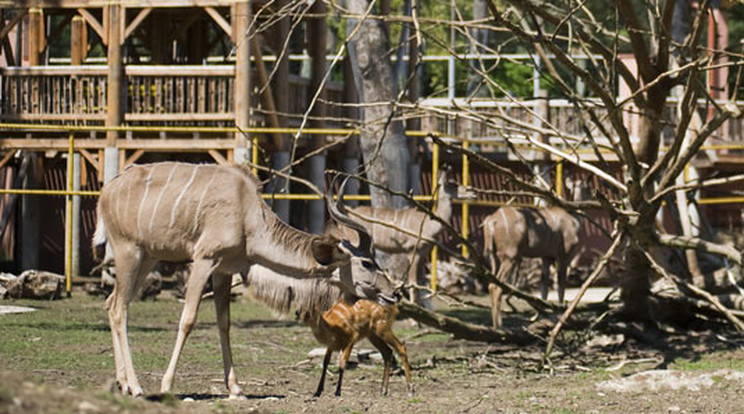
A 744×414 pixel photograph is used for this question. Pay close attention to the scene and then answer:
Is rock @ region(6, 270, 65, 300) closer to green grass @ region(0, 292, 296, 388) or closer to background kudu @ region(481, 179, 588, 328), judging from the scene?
green grass @ region(0, 292, 296, 388)

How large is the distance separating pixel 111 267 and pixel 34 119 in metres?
3.79

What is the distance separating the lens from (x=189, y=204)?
8.90m

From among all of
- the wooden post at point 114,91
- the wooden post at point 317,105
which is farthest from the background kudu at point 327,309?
the wooden post at point 317,105

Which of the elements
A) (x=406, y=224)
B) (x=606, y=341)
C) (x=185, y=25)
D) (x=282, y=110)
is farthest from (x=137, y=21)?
(x=606, y=341)

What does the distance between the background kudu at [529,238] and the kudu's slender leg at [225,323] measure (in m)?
6.70

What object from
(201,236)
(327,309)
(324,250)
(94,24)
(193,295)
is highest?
(94,24)

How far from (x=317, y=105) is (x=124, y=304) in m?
11.4

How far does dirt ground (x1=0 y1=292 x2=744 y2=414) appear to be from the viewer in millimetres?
8445

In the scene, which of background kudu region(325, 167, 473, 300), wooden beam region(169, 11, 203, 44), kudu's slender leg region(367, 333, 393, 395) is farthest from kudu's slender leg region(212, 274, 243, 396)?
wooden beam region(169, 11, 203, 44)

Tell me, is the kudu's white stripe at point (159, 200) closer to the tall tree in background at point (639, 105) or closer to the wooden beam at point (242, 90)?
the tall tree in background at point (639, 105)

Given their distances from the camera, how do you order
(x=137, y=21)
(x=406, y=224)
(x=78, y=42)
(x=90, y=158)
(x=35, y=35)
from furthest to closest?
(x=78, y=42), (x=35, y=35), (x=90, y=158), (x=137, y=21), (x=406, y=224)

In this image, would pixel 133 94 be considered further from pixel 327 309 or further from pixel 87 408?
pixel 87 408

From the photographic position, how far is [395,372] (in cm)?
1040

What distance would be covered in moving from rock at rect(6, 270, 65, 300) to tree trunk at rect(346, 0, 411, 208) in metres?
4.26
